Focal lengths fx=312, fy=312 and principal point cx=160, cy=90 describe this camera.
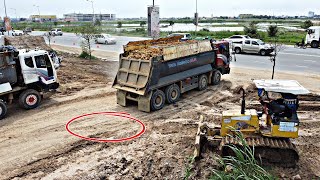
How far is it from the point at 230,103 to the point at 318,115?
345cm

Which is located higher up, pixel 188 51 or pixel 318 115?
pixel 188 51

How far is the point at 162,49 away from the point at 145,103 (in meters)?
2.32

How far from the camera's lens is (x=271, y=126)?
8.08m

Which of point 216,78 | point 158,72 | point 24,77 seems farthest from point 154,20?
point 24,77

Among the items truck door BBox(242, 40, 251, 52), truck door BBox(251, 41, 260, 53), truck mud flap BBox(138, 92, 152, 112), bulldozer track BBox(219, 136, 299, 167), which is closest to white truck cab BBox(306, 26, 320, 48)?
truck door BBox(251, 41, 260, 53)

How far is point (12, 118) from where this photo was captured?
1203 cm

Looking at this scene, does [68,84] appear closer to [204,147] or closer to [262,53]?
[204,147]

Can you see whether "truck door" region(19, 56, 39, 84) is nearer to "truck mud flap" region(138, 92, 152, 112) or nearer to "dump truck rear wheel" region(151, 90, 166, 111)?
"truck mud flap" region(138, 92, 152, 112)

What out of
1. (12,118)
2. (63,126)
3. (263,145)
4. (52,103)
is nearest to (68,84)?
(52,103)

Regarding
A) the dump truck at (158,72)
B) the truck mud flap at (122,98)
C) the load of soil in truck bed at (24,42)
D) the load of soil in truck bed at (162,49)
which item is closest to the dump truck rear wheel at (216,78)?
the dump truck at (158,72)

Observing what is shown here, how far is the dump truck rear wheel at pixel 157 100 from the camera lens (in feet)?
41.0

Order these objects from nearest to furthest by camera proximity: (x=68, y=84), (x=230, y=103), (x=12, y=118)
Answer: (x=12, y=118) < (x=230, y=103) < (x=68, y=84)

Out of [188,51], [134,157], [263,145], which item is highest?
[188,51]

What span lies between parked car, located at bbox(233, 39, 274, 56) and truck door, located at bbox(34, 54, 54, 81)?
20.9 meters
